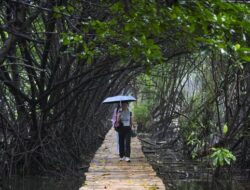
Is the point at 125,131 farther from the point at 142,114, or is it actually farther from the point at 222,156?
the point at 142,114

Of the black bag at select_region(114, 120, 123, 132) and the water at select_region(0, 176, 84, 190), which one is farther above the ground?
the black bag at select_region(114, 120, 123, 132)

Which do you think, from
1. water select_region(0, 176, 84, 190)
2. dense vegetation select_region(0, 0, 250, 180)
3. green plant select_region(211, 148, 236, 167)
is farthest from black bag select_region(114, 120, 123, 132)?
green plant select_region(211, 148, 236, 167)

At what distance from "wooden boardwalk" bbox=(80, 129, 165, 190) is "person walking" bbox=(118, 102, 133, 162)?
0.22m

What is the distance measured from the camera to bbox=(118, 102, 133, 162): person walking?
1112cm

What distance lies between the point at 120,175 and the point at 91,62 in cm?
215

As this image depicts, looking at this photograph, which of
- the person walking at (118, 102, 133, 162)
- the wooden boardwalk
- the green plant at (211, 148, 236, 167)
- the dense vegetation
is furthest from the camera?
the person walking at (118, 102, 133, 162)

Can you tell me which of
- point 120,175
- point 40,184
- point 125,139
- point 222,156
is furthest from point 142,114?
point 120,175

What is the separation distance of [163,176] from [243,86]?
2778 mm

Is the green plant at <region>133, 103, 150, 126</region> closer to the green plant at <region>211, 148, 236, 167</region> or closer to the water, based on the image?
the water

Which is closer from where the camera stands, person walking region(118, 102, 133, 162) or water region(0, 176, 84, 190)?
water region(0, 176, 84, 190)

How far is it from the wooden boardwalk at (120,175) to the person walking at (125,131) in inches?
8.5

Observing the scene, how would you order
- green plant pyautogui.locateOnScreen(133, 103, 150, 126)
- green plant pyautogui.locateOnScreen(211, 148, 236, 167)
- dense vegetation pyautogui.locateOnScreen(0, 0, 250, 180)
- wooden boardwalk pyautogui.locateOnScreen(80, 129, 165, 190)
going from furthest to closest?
green plant pyautogui.locateOnScreen(133, 103, 150, 126) < green plant pyautogui.locateOnScreen(211, 148, 236, 167) < wooden boardwalk pyautogui.locateOnScreen(80, 129, 165, 190) < dense vegetation pyautogui.locateOnScreen(0, 0, 250, 180)

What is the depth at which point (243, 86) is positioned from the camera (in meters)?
11.7

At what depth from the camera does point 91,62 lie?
8.51m
